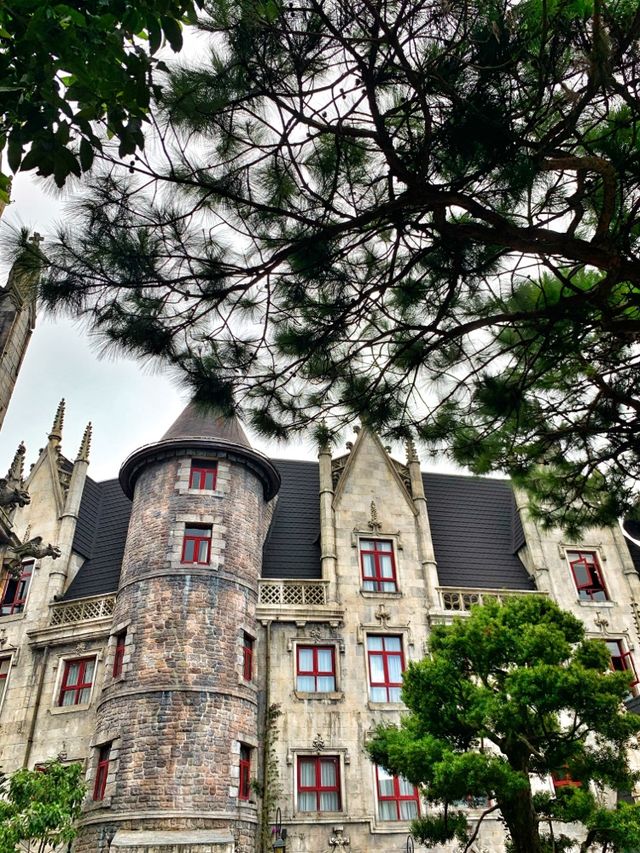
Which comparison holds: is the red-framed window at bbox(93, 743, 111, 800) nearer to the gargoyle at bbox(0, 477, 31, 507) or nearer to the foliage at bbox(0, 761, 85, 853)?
the foliage at bbox(0, 761, 85, 853)

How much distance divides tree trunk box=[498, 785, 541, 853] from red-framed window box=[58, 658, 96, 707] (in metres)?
12.2

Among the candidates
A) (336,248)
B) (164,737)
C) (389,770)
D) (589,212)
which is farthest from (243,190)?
(164,737)

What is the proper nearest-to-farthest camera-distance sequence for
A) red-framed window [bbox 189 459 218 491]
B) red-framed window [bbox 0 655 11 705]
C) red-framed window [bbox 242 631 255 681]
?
1. red-framed window [bbox 242 631 255 681]
2. red-framed window [bbox 0 655 11 705]
3. red-framed window [bbox 189 459 218 491]

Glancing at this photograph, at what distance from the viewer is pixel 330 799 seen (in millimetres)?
18078

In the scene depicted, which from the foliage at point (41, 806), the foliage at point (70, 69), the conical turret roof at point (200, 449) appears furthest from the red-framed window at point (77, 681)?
the foliage at point (70, 69)

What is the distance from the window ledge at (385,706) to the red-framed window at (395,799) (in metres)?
1.53

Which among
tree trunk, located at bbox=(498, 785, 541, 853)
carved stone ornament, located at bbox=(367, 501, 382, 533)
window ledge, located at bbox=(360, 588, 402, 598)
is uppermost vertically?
carved stone ornament, located at bbox=(367, 501, 382, 533)

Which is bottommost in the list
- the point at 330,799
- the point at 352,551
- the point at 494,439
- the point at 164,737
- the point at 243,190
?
the point at 330,799

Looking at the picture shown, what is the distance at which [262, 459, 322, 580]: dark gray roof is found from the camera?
22250 mm

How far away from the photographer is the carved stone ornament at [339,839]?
17.1 m

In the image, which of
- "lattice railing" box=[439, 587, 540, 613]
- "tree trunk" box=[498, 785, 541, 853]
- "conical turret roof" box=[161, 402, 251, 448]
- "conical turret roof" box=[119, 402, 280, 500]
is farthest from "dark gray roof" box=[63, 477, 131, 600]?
"tree trunk" box=[498, 785, 541, 853]

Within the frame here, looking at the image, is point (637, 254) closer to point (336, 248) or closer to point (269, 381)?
point (336, 248)

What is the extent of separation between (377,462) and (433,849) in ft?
39.1

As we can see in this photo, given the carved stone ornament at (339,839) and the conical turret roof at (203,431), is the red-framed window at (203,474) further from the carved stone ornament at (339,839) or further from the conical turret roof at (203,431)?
the carved stone ornament at (339,839)
